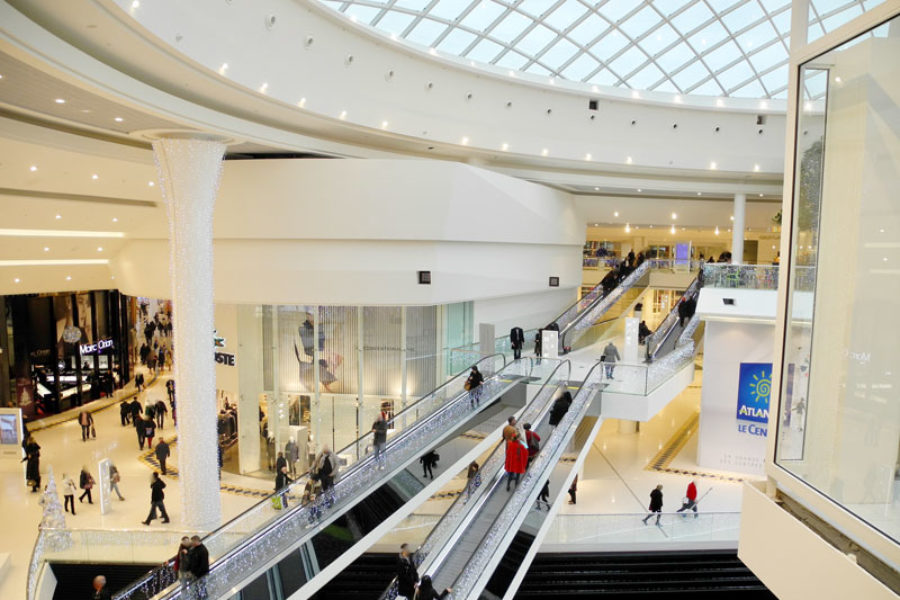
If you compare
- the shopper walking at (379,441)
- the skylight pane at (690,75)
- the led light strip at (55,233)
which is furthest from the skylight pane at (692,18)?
the led light strip at (55,233)

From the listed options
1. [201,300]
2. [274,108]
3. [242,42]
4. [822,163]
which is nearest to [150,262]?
[201,300]

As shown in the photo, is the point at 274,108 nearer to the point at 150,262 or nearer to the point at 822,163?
the point at 150,262

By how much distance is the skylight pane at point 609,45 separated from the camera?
21.5 metres

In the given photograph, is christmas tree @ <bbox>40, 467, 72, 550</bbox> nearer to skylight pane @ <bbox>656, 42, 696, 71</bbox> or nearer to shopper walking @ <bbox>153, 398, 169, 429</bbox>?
shopper walking @ <bbox>153, 398, 169, 429</bbox>

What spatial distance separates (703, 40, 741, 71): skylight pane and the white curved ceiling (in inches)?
1.4

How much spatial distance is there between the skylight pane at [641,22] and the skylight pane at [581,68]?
1.59 m

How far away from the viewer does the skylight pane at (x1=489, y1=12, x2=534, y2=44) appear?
19.5m

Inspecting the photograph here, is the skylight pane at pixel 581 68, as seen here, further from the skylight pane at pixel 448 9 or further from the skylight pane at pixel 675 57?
the skylight pane at pixel 448 9

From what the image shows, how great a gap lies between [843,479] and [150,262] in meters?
19.8

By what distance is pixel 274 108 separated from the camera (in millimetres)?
13938

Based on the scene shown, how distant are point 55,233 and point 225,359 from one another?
6.47m

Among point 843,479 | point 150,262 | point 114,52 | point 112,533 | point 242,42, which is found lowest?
point 112,533

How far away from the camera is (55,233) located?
742 inches

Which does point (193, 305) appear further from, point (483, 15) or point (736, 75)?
point (736, 75)
